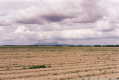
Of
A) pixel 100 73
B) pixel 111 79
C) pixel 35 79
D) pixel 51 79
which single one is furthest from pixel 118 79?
pixel 35 79

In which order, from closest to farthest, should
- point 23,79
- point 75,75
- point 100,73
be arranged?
point 23,79 → point 75,75 → point 100,73

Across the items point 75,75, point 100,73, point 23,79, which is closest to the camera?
point 23,79

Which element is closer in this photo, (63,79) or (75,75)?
(63,79)

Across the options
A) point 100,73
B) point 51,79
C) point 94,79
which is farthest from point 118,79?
point 51,79

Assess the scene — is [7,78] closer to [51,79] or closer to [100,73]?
[51,79]

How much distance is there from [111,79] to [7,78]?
8534 mm

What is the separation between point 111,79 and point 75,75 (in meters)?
3.32

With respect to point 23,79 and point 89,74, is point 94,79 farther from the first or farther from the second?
point 23,79

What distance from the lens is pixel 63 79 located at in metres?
18.7

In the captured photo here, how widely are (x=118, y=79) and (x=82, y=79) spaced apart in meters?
3.02

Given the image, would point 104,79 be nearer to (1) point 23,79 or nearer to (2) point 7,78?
(1) point 23,79

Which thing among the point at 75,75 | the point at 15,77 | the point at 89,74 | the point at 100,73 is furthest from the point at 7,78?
the point at 100,73

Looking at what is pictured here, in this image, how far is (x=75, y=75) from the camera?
805 inches

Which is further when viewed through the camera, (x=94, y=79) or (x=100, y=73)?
(x=100, y=73)
